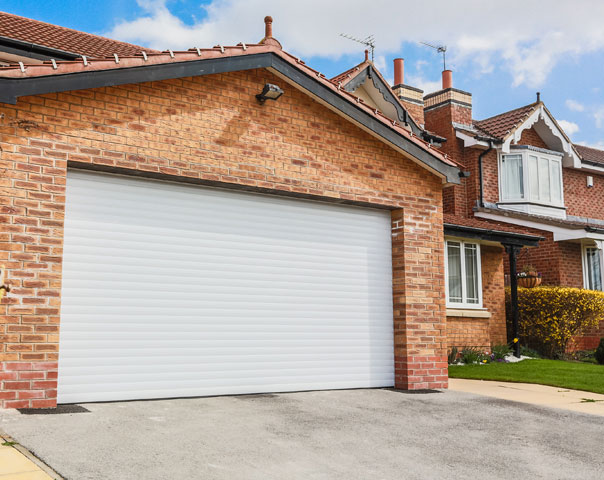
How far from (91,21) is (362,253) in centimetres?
804

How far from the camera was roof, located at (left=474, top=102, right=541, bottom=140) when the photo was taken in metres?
19.7

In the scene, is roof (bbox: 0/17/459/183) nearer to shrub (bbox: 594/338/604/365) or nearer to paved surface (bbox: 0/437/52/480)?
paved surface (bbox: 0/437/52/480)

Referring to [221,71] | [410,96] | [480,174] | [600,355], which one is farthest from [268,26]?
[410,96]

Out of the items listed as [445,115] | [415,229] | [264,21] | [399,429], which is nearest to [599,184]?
[445,115]

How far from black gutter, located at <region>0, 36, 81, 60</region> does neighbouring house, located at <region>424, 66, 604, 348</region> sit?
1213cm

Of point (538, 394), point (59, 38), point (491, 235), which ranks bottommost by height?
point (538, 394)

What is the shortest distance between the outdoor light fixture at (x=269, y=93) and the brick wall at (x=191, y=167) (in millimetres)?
127

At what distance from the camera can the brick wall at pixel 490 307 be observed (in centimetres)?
1429

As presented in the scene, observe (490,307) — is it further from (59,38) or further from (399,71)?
(59,38)

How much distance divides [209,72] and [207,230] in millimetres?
1980

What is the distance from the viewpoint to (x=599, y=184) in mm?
22219

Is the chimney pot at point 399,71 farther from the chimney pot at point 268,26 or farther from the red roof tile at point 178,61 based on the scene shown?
the chimney pot at point 268,26

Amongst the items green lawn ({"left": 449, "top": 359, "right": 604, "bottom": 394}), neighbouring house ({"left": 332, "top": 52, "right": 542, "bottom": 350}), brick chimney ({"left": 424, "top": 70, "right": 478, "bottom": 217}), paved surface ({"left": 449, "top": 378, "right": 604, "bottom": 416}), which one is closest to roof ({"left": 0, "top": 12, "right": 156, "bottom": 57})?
neighbouring house ({"left": 332, "top": 52, "right": 542, "bottom": 350})

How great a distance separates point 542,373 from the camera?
11648 mm
